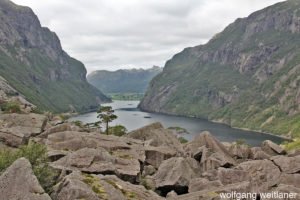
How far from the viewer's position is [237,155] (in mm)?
81938

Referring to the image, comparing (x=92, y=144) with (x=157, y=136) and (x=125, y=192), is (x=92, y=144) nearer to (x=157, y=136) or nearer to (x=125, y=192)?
(x=157, y=136)

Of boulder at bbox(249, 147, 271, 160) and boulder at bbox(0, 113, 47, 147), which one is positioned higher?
boulder at bbox(0, 113, 47, 147)

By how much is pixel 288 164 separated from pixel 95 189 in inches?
1407

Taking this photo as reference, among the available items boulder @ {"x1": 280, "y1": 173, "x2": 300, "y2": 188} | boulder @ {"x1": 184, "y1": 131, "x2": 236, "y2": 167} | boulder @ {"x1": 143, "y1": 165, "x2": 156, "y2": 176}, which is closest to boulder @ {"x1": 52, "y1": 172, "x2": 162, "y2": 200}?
boulder @ {"x1": 280, "y1": 173, "x2": 300, "y2": 188}

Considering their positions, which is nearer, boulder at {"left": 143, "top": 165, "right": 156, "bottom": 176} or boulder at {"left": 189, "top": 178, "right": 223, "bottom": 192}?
boulder at {"left": 189, "top": 178, "right": 223, "bottom": 192}

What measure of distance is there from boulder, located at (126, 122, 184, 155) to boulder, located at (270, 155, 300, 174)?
24.7m

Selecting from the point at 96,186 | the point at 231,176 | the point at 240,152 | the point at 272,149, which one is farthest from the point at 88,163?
the point at 272,149

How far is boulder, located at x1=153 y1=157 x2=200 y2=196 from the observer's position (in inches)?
2296

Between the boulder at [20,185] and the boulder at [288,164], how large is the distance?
1565 inches

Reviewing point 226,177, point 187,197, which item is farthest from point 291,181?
point 187,197

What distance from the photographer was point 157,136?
91562 millimetres

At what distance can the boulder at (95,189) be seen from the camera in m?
35.6

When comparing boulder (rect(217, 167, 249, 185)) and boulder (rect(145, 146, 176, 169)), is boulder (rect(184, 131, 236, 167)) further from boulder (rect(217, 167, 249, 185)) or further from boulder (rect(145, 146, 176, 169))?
A: boulder (rect(217, 167, 249, 185))

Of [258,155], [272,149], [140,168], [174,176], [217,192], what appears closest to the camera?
[217,192]
